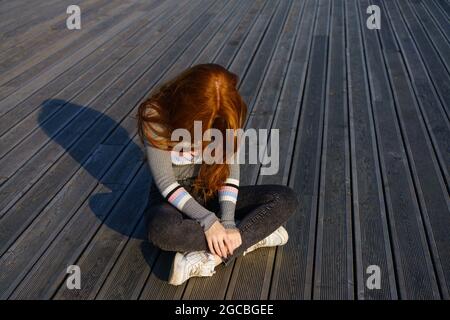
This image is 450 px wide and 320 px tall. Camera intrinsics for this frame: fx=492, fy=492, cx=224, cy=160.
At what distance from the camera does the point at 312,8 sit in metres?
6.48

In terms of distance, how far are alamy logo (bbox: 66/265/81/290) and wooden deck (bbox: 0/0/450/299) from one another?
0.03 meters

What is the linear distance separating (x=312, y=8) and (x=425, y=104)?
10.3ft

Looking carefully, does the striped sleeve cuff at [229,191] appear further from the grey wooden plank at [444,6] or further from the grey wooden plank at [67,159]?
the grey wooden plank at [444,6]

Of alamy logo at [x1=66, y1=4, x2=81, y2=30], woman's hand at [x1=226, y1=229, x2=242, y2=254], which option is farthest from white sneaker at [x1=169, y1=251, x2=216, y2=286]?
alamy logo at [x1=66, y1=4, x2=81, y2=30]

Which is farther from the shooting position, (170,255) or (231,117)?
(170,255)

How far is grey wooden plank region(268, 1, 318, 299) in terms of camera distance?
84.0 inches

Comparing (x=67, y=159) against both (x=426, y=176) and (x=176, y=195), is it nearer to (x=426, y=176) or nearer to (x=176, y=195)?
(x=176, y=195)

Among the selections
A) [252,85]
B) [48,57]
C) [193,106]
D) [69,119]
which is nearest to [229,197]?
[193,106]

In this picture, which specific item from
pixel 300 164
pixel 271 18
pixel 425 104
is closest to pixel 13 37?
pixel 271 18

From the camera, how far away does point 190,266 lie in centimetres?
208

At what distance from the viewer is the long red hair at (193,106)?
6.35 ft

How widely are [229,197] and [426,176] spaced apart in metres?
1.36

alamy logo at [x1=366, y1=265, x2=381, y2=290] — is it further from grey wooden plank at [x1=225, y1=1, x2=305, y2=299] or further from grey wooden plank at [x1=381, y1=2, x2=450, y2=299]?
grey wooden plank at [x1=225, y1=1, x2=305, y2=299]

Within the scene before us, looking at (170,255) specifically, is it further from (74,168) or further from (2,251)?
(74,168)
